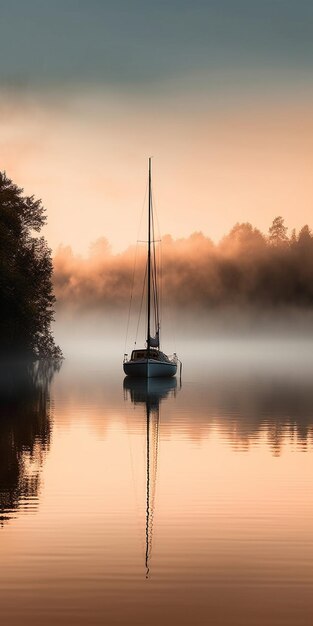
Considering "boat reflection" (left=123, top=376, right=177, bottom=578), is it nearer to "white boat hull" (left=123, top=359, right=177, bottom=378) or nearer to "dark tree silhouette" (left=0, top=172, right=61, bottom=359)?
"white boat hull" (left=123, top=359, right=177, bottom=378)

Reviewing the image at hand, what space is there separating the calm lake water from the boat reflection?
3.6 inches

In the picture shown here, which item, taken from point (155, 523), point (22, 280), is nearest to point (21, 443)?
point (155, 523)

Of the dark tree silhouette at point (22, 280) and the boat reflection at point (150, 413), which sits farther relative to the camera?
the dark tree silhouette at point (22, 280)

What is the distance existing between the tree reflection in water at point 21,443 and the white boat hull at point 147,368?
11.6m

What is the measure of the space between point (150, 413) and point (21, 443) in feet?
53.9

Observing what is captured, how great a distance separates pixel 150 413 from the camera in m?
50.1

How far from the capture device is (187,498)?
23.5 m

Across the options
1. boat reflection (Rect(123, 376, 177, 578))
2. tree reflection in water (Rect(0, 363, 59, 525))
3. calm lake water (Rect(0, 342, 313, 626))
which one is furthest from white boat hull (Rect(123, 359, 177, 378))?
calm lake water (Rect(0, 342, 313, 626))

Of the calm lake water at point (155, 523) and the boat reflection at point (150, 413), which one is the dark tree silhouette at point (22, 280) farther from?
the calm lake water at point (155, 523)

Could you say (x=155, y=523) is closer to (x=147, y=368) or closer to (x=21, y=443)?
(x=21, y=443)

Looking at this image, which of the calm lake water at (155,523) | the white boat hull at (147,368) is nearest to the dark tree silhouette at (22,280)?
the white boat hull at (147,368)

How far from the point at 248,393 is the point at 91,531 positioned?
52.7 meters

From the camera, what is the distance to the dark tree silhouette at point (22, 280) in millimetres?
87125

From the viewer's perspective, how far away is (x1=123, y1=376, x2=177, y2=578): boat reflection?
2094 centimetres
